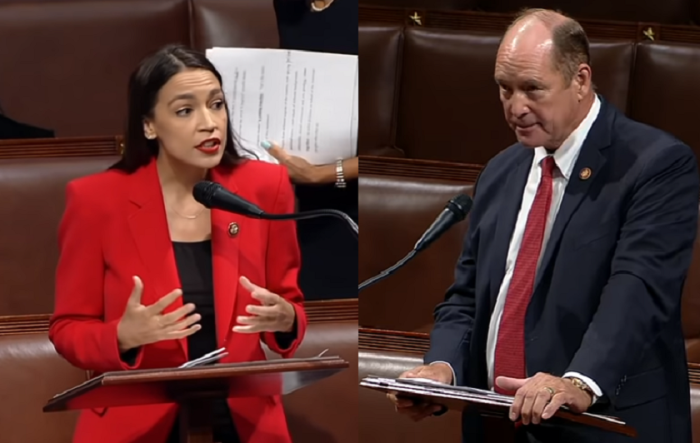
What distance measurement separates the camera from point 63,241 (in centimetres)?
67

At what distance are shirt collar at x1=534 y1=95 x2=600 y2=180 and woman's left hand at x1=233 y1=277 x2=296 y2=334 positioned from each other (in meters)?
0.21

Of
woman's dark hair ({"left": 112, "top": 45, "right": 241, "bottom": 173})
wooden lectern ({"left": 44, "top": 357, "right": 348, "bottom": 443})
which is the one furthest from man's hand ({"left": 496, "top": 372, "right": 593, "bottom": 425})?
woman's dark hair ({"left": 112, "top": 45, "right": 241, "bottom": 173})

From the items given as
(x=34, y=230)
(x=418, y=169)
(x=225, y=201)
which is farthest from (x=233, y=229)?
(x=418, y=169)

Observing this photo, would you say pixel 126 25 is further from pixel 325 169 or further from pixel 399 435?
pixel 399 435

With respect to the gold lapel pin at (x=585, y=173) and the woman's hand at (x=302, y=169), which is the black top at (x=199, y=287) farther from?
the gold lapel pin at (x=585, y=173)

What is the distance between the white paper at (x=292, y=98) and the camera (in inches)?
26.2

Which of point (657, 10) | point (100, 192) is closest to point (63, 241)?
point (100, 192)

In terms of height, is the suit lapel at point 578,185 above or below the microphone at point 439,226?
above

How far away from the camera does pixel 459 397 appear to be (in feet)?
2.10

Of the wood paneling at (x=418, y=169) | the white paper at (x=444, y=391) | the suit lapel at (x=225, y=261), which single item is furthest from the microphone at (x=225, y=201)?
the wood paneling at (x=418, y=169)

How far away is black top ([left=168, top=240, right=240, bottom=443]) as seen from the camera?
650mm

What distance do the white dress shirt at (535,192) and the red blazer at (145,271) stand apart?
0.49ft

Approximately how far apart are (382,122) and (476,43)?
0.13 m

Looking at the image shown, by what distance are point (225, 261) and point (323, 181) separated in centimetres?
8
